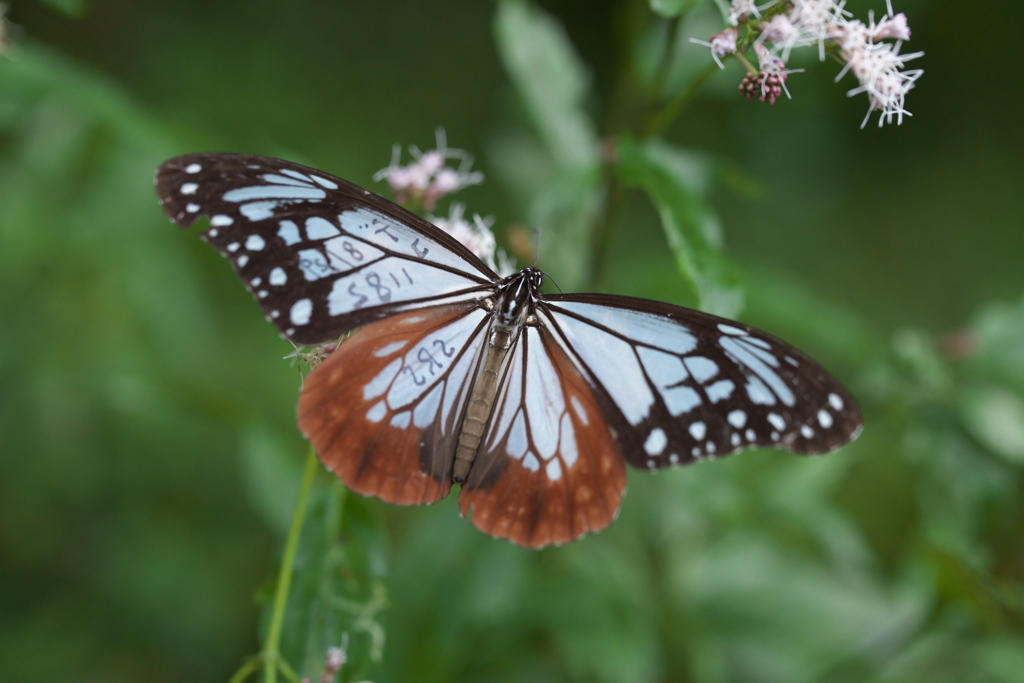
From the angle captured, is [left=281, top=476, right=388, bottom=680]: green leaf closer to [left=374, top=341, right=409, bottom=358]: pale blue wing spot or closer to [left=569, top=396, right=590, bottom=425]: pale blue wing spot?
[left=374, top=341, right=409, bottom=358]: pale blue wing spot

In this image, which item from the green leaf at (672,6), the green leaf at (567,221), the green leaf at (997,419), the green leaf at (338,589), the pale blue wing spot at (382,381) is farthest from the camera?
the green leaf at (997,419)

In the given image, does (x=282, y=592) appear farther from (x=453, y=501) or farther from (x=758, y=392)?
(x=758, y=392)

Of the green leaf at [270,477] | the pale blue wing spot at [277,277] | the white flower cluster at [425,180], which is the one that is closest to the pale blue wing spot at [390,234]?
the pale blue wing spot at [277,277]

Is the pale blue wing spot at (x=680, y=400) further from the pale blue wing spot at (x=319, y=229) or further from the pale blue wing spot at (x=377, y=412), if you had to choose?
the pale blue wing spot at (x=319, y=229)

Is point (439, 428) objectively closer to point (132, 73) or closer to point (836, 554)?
point (836, 554)

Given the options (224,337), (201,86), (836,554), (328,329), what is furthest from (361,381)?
(201,86)

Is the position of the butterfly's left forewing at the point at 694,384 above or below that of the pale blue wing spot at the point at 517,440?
above

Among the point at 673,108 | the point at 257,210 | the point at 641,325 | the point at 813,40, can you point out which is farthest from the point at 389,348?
the point at 813,40

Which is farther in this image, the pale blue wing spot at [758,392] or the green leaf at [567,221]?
the green leaf at [567,221]
